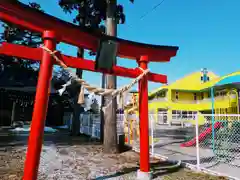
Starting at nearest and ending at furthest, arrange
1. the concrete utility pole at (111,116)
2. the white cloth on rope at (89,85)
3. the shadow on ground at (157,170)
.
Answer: the white cloth on rope at (89,85) < the shadow on ground at (157,170) < the concrete utility pole at (111,116)

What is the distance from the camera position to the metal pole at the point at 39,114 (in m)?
3.32

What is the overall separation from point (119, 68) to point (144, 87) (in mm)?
719

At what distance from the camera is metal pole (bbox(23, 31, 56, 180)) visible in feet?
10.9

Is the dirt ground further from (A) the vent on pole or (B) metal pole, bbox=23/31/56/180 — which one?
(A) the vent on pole

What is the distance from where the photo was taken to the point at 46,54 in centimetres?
361

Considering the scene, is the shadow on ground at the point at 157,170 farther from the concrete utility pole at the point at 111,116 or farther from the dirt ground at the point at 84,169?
the concrete utility pole at the point at 111,116

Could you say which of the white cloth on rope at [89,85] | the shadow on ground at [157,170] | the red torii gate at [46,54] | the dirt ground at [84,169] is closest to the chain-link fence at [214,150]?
the shadow on ground at [157,170]

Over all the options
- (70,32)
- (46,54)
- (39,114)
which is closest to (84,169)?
(39,114)

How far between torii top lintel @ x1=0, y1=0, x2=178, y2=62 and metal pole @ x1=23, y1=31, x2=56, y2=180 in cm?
20

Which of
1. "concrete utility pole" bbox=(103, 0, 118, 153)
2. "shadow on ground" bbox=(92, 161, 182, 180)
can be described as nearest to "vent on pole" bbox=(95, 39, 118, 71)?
"shadow on ground" bbox=(92, 161, 182, 180)

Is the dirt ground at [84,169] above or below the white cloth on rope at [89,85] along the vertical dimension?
below

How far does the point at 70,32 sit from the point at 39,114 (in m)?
1.62

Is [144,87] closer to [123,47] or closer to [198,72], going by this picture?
[123,47]

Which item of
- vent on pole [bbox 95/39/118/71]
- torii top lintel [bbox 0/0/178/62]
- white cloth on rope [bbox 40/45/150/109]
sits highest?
torii top lintel [bbox 0/0/178/62]
